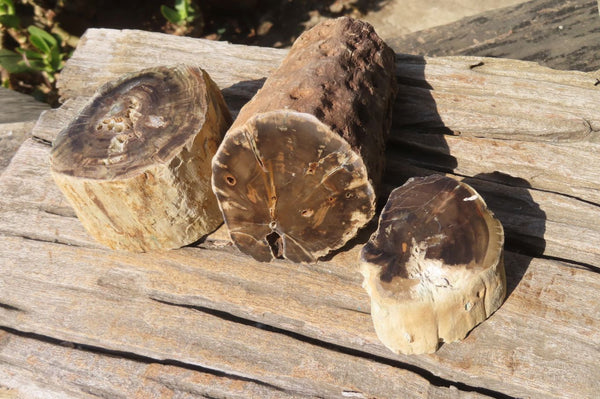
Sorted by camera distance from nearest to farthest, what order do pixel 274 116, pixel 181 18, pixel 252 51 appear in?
pixel 274 116 → pixel 252 51 → pixel 181 18

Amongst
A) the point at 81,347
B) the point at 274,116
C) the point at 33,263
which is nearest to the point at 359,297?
the point at 274,116

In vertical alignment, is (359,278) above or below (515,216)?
below

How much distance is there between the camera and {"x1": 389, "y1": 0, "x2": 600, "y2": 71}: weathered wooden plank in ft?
11.5

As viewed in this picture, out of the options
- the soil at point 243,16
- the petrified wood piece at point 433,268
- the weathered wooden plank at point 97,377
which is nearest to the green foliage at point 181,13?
the soil at point 243,16

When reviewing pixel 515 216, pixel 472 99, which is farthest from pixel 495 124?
pixel 515 216

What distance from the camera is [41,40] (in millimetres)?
4676

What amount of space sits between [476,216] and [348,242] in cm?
65

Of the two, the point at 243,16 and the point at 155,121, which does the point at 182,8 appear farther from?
the point at 155,121

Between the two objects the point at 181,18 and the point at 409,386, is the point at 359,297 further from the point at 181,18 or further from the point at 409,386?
the point at 181,18

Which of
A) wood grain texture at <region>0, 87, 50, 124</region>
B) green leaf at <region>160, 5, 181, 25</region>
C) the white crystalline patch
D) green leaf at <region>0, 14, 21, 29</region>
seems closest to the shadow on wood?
the white crystalline patch

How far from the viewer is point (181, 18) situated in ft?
17.9

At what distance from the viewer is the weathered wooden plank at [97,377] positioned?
6.96 feet

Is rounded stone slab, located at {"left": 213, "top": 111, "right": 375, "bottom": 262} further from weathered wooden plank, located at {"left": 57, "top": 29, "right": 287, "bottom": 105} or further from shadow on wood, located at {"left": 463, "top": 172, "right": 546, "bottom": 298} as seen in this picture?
weathered wooden plank, located at {"left": 57, "top": 29, "right": 287, "bottom": 105}

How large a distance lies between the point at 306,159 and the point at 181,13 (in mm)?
3971
